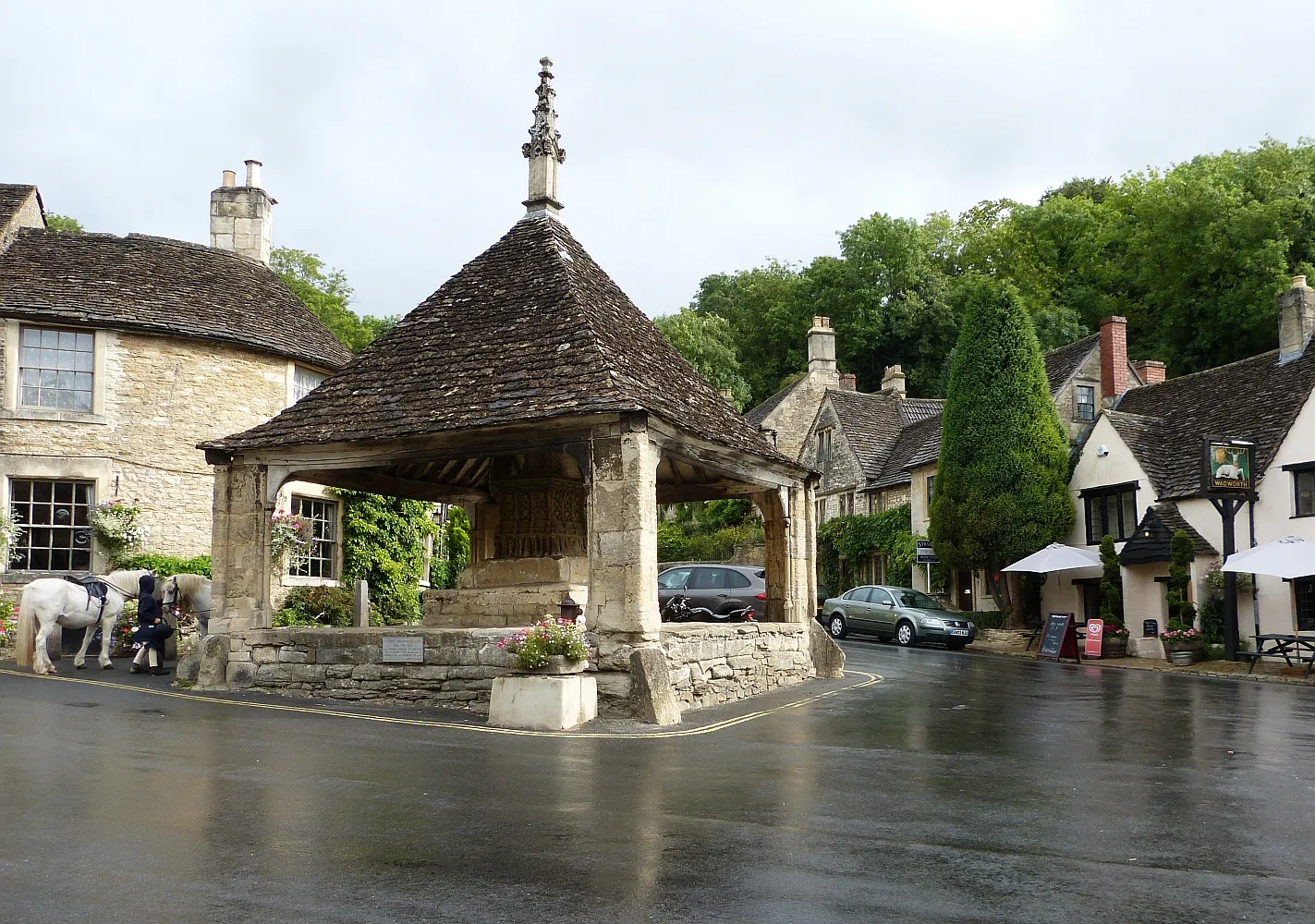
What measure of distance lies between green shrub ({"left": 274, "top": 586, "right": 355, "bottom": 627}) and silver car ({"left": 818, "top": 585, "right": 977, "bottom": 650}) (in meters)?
13.2

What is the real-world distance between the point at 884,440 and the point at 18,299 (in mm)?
29315

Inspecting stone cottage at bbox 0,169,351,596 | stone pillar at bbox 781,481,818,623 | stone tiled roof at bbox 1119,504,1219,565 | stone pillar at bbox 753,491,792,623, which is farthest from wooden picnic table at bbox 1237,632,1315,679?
stone cottage at bbox 0,169,351,596

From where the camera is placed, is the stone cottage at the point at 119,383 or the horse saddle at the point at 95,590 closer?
the horse saddle at the point at 95,590

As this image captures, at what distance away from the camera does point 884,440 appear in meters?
42.4

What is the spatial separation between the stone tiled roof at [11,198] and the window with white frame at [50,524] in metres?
5.46

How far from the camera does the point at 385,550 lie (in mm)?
23406

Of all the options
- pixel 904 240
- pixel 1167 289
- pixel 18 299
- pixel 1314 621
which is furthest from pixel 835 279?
pixel 18 299

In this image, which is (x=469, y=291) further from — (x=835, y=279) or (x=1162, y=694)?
(x=835, y=279)

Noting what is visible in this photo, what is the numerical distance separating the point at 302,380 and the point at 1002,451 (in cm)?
1750

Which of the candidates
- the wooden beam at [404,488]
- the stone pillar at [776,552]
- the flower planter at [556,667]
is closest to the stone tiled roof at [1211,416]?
the stone pillar at [776,552]

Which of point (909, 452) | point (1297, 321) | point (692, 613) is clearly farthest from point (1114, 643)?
point (909, 452)

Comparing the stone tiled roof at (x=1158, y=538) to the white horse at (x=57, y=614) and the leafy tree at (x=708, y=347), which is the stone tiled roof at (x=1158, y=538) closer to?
the white horse at (x=57, y=614)

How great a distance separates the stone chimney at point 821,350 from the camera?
48.5 m

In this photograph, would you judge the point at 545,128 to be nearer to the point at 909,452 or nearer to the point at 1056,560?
the point at 1056,560
